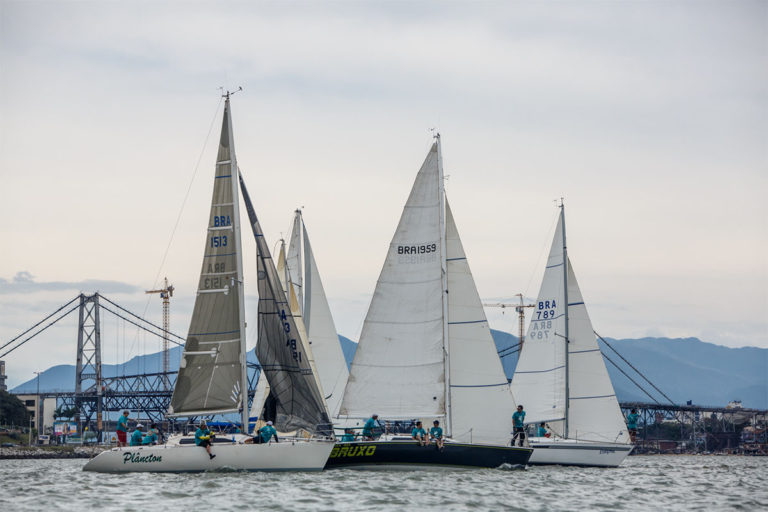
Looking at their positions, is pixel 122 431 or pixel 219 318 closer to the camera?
pixel 219 318

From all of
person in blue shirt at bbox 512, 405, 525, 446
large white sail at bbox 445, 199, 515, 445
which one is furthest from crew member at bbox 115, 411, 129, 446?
person in blue shirt at bbox 512, 405, 525, 446

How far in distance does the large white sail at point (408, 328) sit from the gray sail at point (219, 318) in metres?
3.31

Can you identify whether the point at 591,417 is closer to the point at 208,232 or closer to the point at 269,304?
the point at 269,304

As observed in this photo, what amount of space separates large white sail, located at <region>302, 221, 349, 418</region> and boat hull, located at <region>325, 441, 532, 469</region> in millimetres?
9133

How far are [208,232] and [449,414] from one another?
27.6 ft

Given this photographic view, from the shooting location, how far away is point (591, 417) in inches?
1475

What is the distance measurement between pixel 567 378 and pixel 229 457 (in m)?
15.7

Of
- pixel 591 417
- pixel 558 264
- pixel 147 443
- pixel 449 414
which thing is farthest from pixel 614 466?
pixel 147 443

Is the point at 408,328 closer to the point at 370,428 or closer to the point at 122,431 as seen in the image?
the point at 370,428

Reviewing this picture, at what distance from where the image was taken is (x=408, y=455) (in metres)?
27.7

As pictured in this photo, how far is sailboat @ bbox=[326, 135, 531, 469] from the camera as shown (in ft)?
94.7

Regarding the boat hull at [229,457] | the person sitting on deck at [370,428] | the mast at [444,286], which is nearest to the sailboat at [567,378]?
the mast at [444,286]

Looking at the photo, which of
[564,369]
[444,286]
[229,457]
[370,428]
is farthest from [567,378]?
[229,457]

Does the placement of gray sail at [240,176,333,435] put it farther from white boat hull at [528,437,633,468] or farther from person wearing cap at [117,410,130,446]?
white boat hull at [528,437,633,468]
